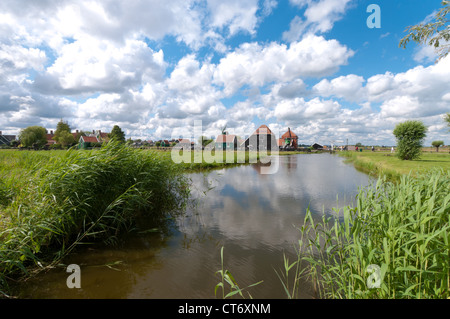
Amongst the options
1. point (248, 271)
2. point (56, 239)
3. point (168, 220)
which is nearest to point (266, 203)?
point (168, 220)

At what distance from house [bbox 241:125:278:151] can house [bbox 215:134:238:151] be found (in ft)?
11.1

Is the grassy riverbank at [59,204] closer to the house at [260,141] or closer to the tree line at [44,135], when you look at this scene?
the tree line at [44,135]

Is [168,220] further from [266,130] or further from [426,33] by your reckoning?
[266,130]

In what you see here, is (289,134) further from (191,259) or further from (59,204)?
(59,204)

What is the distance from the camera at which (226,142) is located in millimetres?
62812

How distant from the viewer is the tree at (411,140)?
84.3ft

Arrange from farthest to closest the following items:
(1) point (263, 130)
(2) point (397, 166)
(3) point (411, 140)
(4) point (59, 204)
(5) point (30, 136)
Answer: (1) point (263, 130) → (5) point (30, 136) → (3) point (411, 140) → (2) point (397, 166) → (4) point (59, 204)

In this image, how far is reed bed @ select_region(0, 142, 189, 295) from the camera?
352 centimetres

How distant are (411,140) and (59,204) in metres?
35.8

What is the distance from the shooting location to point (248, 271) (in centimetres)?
417

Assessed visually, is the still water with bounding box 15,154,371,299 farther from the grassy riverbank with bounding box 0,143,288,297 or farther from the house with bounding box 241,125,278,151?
the house with bounding box 241,125,278,151

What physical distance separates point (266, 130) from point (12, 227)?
65256 millimetres

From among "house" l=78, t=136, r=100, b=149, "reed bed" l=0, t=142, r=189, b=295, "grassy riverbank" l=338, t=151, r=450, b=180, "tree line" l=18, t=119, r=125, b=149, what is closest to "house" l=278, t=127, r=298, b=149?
"grassy riverbank" l=338, t=151, r=450, b=180

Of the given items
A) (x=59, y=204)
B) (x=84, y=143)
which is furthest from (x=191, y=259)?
(x=84, y=143)
